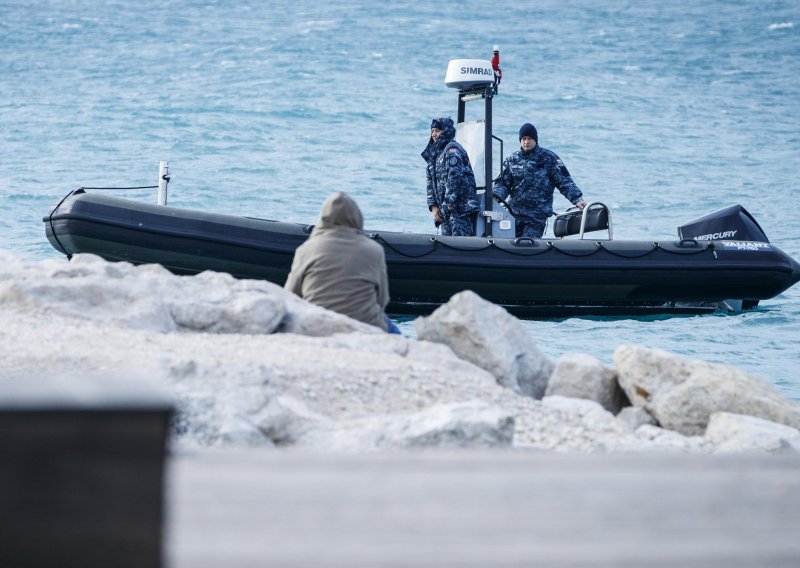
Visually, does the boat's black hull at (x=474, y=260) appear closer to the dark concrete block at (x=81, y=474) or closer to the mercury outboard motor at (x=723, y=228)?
the mercury outboard motor at (x=723, y=228)

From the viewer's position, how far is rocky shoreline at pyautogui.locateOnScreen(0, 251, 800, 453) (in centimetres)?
372

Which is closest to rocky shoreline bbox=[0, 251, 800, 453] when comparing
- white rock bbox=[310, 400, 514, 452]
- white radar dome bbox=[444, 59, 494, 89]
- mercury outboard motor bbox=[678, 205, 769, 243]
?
white rock bbox=[310, 400, 514, 452]

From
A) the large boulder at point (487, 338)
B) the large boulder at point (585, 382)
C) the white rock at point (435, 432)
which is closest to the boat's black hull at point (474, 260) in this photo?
the large boulder at point (487, 338)

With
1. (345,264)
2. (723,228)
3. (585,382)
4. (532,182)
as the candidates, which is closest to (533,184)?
(532,182)

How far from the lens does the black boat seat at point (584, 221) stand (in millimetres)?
9398

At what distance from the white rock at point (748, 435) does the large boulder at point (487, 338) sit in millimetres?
997

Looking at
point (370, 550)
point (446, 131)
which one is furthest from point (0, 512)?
point (446, 131)

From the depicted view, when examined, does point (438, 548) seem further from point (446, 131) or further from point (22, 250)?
point (22, 250)

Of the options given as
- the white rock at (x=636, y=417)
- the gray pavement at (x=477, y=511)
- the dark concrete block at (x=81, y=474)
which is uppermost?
the dark concrete block at (x=81, y=474)

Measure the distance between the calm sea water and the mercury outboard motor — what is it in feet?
2.56

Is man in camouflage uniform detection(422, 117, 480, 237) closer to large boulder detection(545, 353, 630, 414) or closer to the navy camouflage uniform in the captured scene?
the navy camouflage uniform

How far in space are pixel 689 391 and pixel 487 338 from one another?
0.91 m

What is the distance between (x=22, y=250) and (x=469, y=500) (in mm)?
15461

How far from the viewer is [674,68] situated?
150 ft
